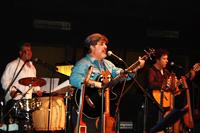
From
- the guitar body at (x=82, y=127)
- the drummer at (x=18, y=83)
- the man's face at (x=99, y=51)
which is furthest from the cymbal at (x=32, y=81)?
the guitar body at (x=82, y=127)

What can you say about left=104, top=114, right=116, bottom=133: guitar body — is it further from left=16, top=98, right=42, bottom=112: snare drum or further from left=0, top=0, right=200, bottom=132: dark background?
left=0, top=0, right=200, bottom=132: dark background

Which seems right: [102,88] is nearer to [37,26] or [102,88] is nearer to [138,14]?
[37,26]

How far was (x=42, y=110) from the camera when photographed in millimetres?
8977

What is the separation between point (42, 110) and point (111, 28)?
3.44 metres

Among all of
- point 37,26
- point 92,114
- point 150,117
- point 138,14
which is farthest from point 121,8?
point 92,114

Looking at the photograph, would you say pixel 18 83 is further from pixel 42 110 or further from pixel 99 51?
pixel 99 51

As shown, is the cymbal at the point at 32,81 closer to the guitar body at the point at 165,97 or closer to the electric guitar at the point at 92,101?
the electric guitar at the point at 92,101

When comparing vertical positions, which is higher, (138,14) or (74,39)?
(138,14)

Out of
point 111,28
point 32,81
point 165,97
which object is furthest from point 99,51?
point 111,28

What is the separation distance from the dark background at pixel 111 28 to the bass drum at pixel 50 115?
1.53 m

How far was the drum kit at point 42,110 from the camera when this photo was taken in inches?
318

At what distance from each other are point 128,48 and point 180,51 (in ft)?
5.22

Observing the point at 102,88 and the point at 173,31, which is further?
the point at 173,31

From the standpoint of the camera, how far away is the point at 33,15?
34.5 feet
